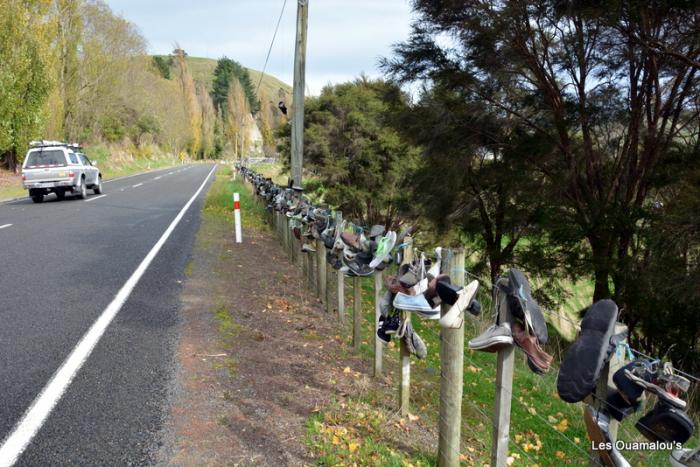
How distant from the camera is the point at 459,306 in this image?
2.97 metres

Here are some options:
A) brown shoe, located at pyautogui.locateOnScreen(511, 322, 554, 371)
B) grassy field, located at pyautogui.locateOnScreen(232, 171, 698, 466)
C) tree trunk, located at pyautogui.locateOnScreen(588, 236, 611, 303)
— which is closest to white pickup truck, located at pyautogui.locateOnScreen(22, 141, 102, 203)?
grassy field, located at pyautogui.locateOnScreen(232, 171, 698, 466)

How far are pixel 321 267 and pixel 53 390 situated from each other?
3.66 meters

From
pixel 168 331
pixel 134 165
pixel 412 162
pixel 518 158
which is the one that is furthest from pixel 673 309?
pixel 134 165

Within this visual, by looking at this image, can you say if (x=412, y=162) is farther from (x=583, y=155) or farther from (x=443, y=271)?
(x=443, y=271)

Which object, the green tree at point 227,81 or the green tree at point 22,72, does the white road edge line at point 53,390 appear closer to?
the green tree at point 22,72

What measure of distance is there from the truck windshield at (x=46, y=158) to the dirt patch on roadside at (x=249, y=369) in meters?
13.3

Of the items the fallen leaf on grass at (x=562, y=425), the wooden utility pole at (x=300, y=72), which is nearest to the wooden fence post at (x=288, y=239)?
the wooden utility pole at (x=300, y=72)

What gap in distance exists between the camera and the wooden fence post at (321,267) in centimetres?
677

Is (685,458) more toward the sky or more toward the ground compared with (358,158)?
more toward the ground

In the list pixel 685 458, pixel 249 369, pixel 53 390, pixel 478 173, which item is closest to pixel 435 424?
pixel 249 369

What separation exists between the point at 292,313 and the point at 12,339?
3.00 meters

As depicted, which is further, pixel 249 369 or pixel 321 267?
pixel 321 267

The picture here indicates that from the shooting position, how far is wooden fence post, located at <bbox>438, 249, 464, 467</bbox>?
3.11 meters

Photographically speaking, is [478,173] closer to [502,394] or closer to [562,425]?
[562,425]
